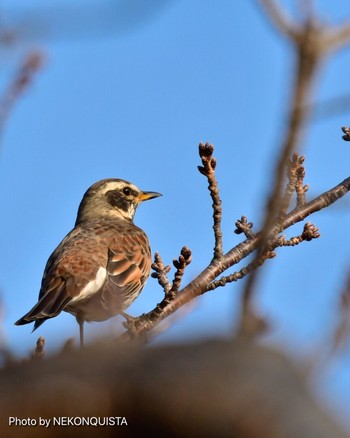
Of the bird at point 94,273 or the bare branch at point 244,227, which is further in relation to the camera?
the bird at point 94,273

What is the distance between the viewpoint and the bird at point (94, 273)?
996 centimetres

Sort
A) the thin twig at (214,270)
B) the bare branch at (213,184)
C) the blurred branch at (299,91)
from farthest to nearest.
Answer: the thin twig at (214,270)
the bare branch at (213,184)
the blurred branch at (299,91)

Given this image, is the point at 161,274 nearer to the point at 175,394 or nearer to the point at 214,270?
the point at 214,270

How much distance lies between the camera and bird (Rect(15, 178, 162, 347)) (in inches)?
392

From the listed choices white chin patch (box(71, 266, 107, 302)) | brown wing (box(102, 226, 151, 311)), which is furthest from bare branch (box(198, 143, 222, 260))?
white chin patch (box(71, 266, 107, 302))

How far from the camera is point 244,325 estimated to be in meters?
3.64

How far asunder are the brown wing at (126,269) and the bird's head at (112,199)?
1442mm

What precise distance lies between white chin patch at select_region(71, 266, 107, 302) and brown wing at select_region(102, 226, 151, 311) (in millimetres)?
70

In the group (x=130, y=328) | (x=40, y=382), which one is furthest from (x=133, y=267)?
(x=40, y=382)

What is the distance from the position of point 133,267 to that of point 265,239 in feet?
24.0

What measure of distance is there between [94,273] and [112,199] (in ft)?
9.48

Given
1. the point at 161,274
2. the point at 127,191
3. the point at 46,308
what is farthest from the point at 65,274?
the point at 127,191

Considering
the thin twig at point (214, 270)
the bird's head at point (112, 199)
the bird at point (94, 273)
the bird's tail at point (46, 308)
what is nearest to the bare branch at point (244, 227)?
the thin twig at point (214, 270)

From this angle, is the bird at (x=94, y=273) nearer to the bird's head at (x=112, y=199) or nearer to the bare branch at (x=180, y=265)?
the bird's head at (x=112, y=199)
